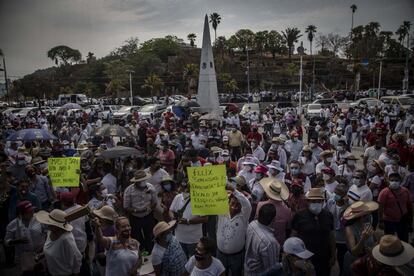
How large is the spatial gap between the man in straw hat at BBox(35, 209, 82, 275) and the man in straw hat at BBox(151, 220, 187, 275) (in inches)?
38.3

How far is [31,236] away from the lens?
5.07m

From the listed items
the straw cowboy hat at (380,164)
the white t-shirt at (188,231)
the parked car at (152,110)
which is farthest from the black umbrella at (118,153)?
the parked car at (152,110)

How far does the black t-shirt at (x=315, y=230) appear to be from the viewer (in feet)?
14.3

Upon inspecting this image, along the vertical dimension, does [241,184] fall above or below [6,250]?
above

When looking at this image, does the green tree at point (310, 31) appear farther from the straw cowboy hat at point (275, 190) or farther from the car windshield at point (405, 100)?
the straw cowboy hat at point (275, 190)

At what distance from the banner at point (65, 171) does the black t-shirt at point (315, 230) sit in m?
3.69

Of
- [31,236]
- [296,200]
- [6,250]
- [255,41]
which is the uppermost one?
[255,41]

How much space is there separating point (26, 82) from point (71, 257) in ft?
235

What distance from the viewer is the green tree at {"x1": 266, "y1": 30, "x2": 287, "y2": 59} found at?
288 feet

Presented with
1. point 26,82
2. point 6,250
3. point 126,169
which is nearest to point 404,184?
point 126,169

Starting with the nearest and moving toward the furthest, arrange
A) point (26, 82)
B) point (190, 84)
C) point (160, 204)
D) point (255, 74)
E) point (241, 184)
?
point (241, 184) → point (160, 204) → point (190, 84) → point (26, 82) → point (255, 74)

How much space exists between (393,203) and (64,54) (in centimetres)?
11677

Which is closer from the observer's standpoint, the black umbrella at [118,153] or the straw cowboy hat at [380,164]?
the straw cowboy hat at [380,164]

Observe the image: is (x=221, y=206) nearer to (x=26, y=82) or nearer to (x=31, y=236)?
(x=31, y=236)
